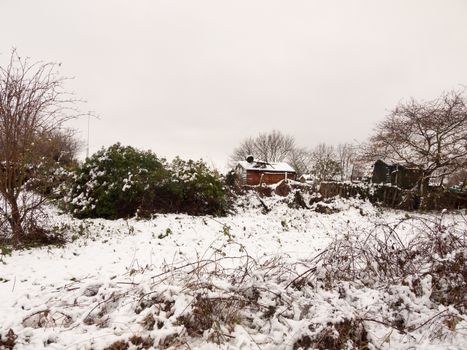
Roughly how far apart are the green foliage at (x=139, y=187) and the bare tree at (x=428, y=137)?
1232 cm

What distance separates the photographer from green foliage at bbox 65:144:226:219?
893 cm

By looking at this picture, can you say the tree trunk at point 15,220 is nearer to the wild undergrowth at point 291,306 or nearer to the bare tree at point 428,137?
the wild undergrowth at point 291,306

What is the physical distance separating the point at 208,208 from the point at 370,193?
9643mm


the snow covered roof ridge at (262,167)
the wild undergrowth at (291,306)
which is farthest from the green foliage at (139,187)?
the snow covered roof ridge at (262,167)

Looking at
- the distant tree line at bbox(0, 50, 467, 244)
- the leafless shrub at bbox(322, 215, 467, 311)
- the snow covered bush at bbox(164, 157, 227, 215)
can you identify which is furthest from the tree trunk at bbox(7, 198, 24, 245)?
the leafless shrub at bbox(322, 215, 467, 311)

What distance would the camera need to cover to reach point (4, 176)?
608 centimetres

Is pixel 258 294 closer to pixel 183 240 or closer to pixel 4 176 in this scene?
pixel 183 240

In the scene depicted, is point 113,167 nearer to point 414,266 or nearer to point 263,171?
point 414,266

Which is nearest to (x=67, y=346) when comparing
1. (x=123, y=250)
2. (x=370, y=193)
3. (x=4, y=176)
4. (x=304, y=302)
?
(x=304, y=302)

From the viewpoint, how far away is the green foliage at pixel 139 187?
29.3 feet

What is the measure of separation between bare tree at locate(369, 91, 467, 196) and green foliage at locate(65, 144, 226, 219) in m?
12.3

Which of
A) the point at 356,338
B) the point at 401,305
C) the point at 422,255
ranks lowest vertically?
the point at 356,338

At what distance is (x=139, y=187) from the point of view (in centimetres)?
920

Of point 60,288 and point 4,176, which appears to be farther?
point 4,176
